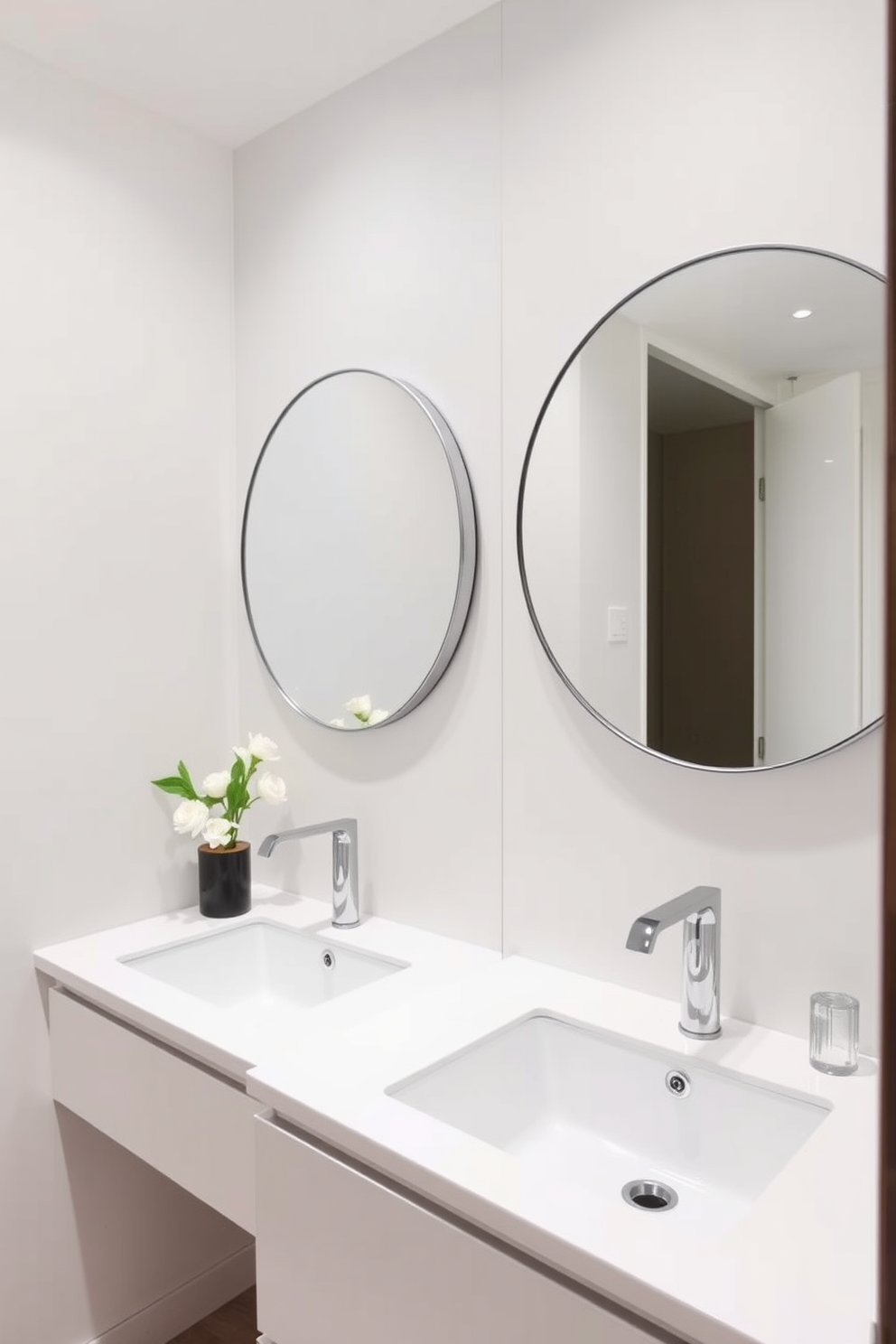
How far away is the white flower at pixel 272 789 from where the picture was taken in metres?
1.84

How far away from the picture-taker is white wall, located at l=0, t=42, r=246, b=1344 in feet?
5.54

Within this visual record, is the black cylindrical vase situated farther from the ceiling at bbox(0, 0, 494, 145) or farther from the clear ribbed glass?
the ceiling at bbox(0, 0, 494, 145)

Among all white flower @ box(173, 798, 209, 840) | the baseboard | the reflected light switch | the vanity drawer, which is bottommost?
the baseboard

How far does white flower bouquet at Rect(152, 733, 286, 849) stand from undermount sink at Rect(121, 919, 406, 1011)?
197mm

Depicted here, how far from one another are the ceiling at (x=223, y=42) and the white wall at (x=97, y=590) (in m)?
0.08

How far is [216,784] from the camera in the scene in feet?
6.02

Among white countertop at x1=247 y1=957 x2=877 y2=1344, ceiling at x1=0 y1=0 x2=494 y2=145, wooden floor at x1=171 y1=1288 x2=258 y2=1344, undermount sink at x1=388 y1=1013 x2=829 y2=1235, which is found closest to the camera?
white countertop at x1=247 y1=957 x2=877 y2=1344

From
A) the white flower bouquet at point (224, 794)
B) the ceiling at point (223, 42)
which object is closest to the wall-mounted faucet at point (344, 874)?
the white flower bouquet at point (224, 794)

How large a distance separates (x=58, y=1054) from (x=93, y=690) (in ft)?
2.22

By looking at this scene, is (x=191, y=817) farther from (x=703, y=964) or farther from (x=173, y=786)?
(x=703, y=964)

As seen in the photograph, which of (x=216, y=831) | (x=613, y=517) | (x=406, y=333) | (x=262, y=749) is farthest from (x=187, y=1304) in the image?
(x=406, y=333)

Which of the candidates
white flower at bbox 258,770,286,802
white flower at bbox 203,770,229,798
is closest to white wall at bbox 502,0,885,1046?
white flower at bbox 258,770,286,802

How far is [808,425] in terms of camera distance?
1.24m

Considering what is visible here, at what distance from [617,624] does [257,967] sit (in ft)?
3.26
